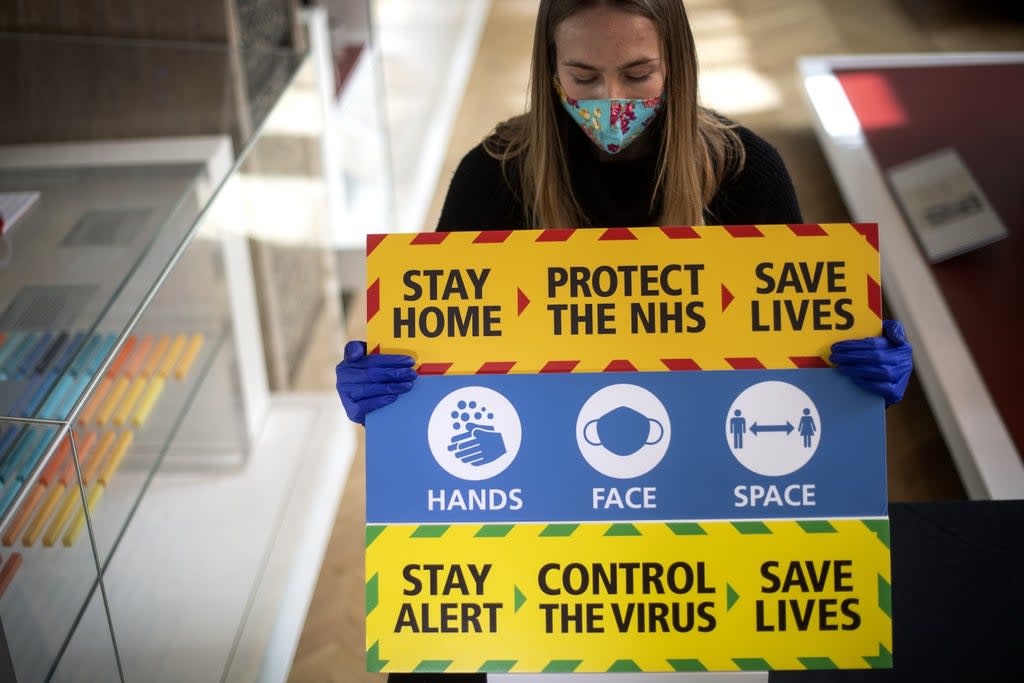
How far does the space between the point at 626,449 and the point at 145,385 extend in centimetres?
135

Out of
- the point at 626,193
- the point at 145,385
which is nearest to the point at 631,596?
the point at 626,193

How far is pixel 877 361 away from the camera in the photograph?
4.92 feet

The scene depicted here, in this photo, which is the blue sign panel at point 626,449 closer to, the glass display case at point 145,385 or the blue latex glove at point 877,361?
the blue latex glove at point 877,361

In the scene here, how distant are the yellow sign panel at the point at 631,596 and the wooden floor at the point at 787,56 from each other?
177cm

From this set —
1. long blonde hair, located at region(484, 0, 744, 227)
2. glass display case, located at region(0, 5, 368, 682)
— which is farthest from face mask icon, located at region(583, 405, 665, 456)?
glass display case, located at region(0, 5, 368, 682)

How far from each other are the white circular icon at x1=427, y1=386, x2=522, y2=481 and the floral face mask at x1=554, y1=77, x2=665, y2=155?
1.56ft

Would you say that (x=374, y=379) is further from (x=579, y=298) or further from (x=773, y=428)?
(x=773, y=428)

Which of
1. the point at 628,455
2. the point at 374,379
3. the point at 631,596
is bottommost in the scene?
the point at 631,596

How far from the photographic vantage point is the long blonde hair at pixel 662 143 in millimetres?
1701

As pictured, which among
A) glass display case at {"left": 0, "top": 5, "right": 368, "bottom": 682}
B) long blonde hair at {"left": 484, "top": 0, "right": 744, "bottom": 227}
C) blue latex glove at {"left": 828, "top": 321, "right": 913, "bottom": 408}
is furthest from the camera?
glass display case at {"left": 0, "top": 5, "right": 368, "bottom": 682}

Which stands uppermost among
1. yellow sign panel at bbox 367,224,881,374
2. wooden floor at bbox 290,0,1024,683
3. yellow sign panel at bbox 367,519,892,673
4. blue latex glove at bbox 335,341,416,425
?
wooden floor at bbox 290,0,1024,683

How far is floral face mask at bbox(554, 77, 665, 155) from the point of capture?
67.7 inches

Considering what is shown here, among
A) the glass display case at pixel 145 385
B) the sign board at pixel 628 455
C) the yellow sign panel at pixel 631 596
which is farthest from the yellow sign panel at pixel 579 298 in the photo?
the glass display case at pixel 145 385

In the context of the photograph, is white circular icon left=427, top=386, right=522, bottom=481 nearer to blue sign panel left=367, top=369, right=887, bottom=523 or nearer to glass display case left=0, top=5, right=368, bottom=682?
blue sign panel left=367, top=369, right=887, bottom=523
